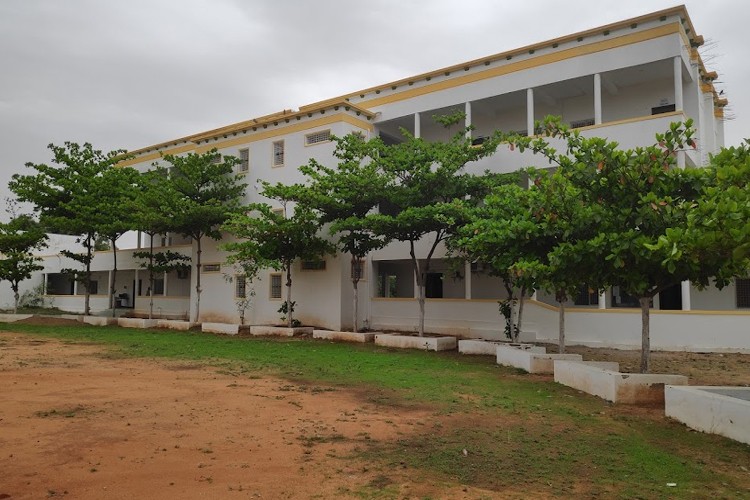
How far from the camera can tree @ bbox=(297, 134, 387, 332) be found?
16.7 m

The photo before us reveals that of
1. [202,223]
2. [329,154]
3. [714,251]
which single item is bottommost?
→ [714,251]

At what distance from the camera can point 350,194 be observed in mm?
16828

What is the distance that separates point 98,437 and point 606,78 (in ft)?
56.2

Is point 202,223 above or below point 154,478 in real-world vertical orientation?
above

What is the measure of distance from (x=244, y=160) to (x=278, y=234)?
6931mm

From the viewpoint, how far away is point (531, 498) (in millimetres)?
4555

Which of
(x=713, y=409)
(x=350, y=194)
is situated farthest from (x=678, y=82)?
(x=713, y=409)

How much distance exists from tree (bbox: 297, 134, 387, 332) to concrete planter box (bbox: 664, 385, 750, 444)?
1040 centimetres

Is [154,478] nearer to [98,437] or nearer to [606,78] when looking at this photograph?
[98,437]

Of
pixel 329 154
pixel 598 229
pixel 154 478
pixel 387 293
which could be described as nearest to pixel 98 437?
pixel 154 478

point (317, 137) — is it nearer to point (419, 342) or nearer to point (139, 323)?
point (419, 342)

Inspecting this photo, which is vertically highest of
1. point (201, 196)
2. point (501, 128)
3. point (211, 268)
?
point (501, 128)

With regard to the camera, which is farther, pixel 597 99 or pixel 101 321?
pixel 101 321

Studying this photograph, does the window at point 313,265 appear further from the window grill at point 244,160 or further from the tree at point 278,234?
the window grill at point 244,160
